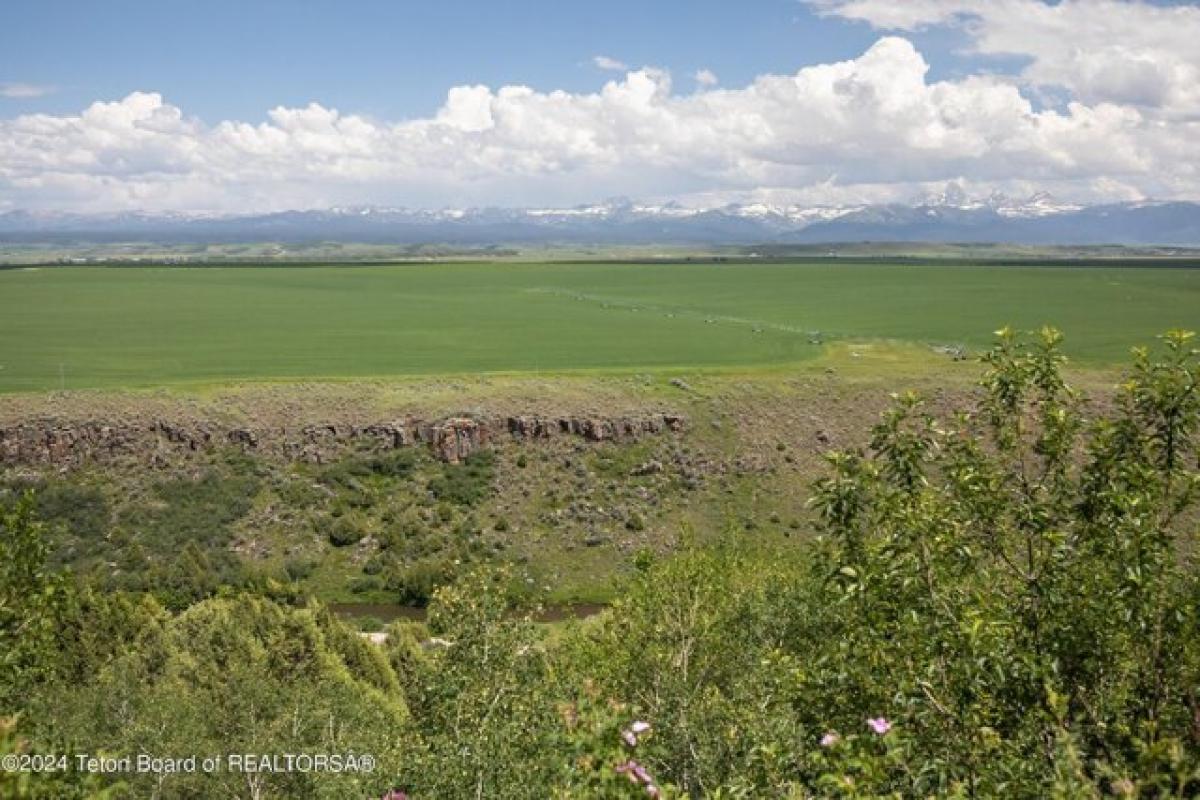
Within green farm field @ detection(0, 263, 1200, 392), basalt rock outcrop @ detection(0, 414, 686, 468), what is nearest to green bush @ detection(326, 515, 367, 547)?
basalt rock outcrop @ detection(0, 414, 686, 468)

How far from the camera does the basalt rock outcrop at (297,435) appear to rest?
78875mm

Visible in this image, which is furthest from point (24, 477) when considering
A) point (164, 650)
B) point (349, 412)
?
point (164, 650)

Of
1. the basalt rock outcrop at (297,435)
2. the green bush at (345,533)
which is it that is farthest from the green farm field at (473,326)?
the green bush at (345,533)

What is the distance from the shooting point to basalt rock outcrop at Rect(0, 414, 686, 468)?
78.9m

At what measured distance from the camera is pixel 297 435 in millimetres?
84250

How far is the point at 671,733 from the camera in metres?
18.3

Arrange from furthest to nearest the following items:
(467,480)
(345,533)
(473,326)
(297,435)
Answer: (473,326) < (297,435) < (467,480) < (345,533)

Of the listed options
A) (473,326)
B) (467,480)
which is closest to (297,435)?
(467,480)

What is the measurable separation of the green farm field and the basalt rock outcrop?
572 inches

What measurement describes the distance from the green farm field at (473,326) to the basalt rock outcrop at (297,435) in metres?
14.5

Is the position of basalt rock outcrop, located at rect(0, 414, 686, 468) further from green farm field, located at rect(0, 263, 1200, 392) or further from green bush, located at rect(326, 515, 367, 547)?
green farm field, located at rect(0, 263, 1200, 392)

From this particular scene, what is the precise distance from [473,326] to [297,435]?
2399 inches

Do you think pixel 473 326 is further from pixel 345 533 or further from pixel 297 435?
pixel 345 533

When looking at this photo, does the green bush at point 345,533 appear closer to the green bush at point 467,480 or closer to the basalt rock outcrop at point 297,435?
the green bush at point 467,480
